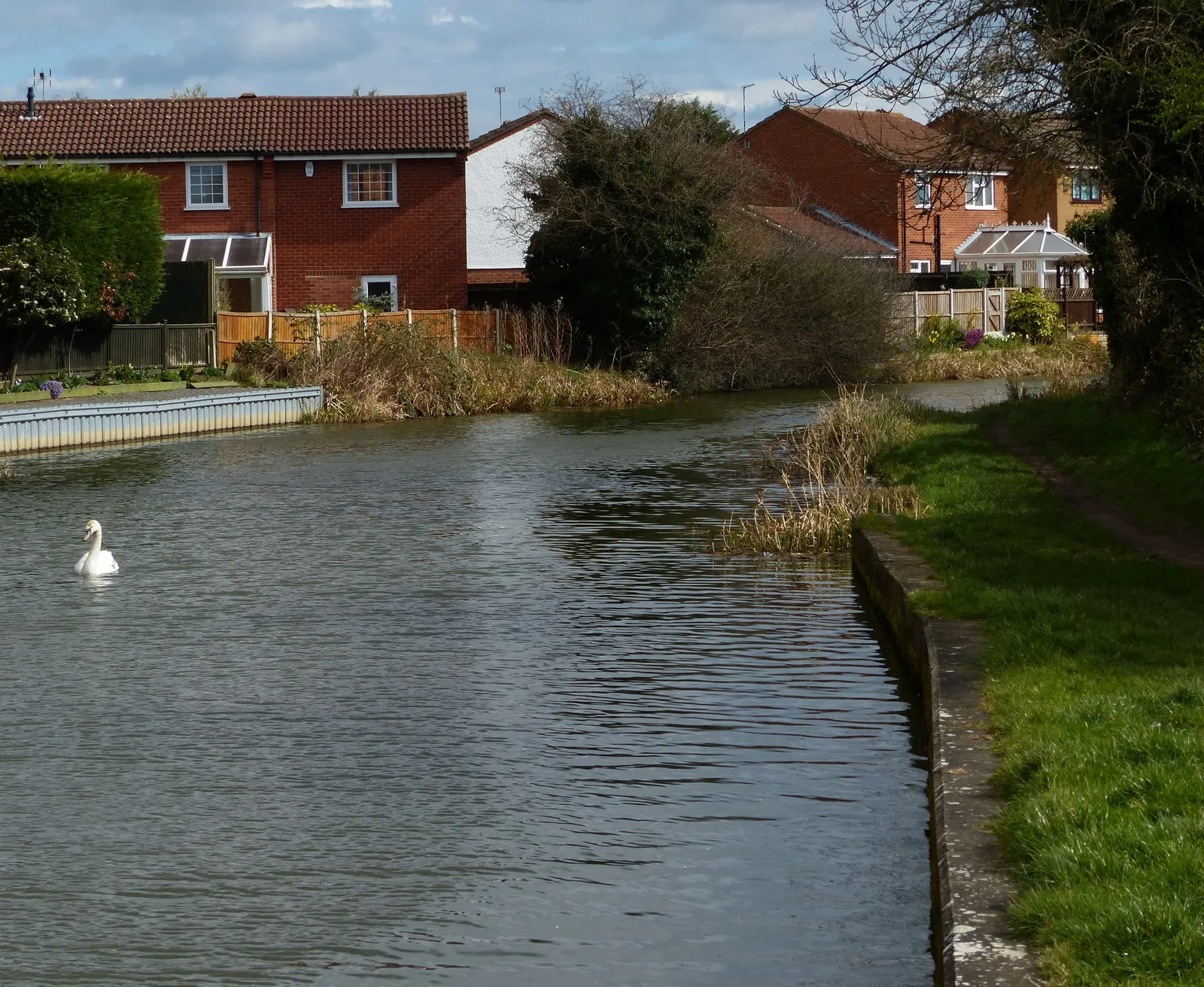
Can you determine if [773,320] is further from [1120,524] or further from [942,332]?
[1120,524]

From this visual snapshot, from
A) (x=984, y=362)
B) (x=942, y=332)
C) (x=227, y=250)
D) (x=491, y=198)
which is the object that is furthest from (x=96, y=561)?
(x=491, y=198)

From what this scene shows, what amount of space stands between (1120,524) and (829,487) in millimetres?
5606

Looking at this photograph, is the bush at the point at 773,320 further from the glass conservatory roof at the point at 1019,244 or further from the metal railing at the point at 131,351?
the glass conservatory roof at the point at 1019,244

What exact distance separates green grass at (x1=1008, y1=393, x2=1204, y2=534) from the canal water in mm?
3062

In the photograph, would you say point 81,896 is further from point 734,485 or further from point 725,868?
point 734,485

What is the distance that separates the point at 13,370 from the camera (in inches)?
1254

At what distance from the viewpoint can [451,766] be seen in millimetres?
8898

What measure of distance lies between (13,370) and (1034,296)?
32350 mm

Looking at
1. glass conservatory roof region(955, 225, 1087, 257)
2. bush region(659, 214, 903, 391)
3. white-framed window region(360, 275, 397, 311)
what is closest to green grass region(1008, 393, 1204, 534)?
bush region(659, 214, 903, 391)

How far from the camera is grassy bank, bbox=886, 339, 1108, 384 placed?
44.1 metres

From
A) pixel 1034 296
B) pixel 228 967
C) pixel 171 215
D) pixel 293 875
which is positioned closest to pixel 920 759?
pixel 293 875

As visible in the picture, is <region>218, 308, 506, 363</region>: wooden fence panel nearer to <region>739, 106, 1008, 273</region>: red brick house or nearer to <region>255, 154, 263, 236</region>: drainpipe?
<region>255, 154, 263, 236</region>: drainpipe

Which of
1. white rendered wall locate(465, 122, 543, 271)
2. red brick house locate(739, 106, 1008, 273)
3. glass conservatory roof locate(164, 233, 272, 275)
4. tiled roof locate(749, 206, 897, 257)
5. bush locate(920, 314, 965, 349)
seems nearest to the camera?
glass conservatory roof locate(164, 233, 272, 275)

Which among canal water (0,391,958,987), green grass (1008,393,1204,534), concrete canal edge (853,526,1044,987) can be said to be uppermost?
green grass (1008,393,1204,534)
